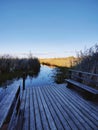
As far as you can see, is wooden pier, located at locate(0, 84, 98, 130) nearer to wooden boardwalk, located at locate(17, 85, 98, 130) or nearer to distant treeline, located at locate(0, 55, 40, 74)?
wooden boardwalk, located at locate(17, 85, 98, 130)

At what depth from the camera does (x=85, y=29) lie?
1023 centimetres

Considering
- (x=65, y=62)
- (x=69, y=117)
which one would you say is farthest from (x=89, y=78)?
(x=65, y=62)

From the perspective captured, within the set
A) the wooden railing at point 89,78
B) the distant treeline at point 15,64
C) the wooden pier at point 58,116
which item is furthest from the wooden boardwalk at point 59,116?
the distant treeline at point 15,64

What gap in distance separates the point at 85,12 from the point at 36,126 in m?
7.41

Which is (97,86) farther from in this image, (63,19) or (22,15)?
(22,15)

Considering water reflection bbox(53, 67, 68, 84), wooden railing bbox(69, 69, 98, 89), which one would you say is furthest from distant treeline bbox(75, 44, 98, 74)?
water reflection bbox(53, 67, 68, 84)

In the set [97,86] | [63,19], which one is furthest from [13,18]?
[97,86]

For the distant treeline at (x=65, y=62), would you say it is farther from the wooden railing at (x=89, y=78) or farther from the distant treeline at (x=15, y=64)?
the distant treeline at (x=15, y=64)

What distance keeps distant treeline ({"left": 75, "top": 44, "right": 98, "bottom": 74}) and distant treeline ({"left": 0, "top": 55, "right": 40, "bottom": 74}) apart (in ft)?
29.9

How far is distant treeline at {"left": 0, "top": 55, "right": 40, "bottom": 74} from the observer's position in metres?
13.5

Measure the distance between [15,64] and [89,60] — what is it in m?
12.0

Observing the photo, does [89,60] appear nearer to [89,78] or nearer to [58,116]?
[89,78]

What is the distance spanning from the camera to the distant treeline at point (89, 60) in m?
6.13

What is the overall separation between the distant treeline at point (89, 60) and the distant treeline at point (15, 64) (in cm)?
910
